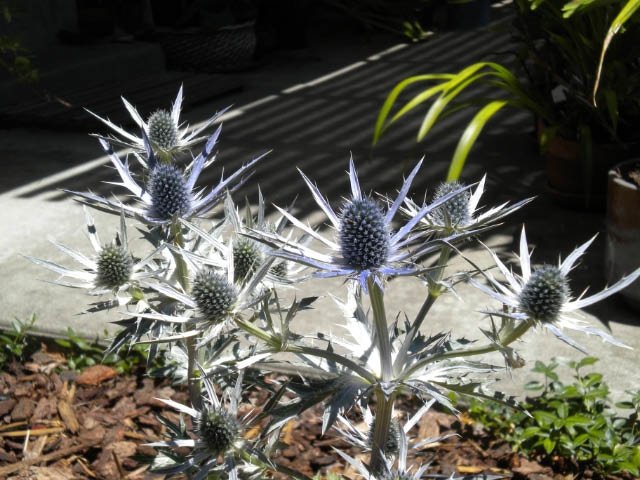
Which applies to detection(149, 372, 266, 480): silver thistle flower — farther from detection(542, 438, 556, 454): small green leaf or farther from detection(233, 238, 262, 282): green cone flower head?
detection(542, 438, 556, 454): small green leaf

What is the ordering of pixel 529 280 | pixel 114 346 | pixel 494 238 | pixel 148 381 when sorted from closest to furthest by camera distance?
pixel 529 280, pixel 114 346, pixel 148 381, pixel 494 238

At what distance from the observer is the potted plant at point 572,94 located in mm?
3340

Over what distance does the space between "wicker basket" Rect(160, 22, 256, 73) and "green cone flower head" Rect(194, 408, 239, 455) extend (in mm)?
6042

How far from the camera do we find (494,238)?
11.8ft

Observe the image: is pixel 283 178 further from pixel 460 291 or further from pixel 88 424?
pixel 88 424

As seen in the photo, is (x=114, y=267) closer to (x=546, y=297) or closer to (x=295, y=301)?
(x=295, y=301)

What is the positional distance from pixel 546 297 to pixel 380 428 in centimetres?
38

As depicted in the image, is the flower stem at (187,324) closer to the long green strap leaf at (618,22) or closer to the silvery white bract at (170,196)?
the silvery white bract at (170,196)

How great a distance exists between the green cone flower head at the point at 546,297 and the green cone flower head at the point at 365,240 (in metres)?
0.29

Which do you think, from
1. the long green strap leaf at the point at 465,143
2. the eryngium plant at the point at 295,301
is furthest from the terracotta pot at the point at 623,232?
the eryngium plant at the point at 295,301

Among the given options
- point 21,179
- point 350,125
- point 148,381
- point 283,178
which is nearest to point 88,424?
point 148,381

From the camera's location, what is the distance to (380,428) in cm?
137

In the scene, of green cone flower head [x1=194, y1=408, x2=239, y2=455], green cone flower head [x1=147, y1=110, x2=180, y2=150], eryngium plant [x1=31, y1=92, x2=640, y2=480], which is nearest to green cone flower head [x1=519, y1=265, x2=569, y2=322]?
eryngium plant [x1=31, y1=92, x2=640, y2=480]

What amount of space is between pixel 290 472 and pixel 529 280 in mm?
573
